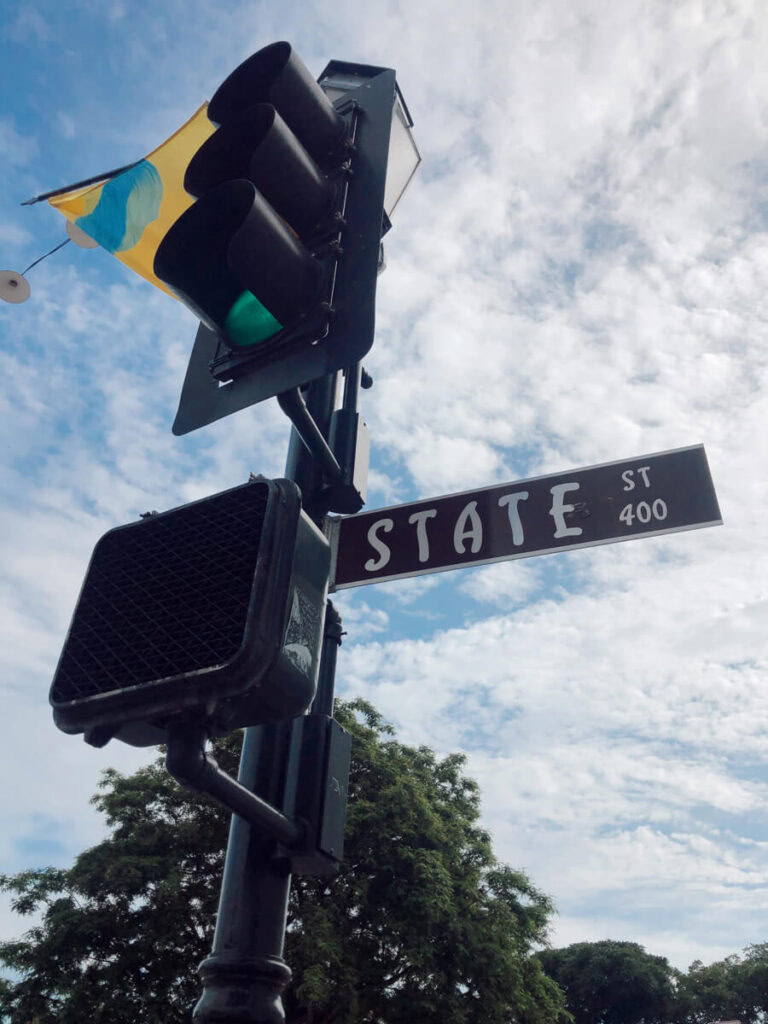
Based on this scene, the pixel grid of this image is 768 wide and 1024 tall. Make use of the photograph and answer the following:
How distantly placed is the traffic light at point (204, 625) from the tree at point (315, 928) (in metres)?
16.4

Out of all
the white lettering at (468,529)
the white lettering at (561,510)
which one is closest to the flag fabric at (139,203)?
the white lettering at (468,529)

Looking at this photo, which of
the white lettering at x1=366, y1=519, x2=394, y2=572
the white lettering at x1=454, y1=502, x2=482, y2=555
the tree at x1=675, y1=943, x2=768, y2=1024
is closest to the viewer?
the white lettering at x1=366, y1=519, x2=394, y2=572

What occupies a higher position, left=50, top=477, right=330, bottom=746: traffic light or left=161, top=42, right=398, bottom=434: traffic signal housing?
left=161, top=42, right=398, bottom=434: traffic signal housing

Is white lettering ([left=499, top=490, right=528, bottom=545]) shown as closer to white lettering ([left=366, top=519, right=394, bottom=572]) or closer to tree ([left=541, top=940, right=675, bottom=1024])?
white lettering ([left=366, top=519, right=394, bottom=572])

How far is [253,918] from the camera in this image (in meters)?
1.78

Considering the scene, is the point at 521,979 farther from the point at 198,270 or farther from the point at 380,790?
the point at 198,270

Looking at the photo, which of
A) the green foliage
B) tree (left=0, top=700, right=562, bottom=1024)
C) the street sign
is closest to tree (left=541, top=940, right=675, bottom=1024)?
the green foliage

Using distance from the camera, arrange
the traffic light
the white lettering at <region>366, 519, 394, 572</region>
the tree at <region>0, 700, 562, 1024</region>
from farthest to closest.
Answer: the tree at <region>0, 700, 562, 1024</region> → the white lettering at <region>366, 519, 394, 572</region> → the traffic light

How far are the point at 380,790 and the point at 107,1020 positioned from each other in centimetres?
745

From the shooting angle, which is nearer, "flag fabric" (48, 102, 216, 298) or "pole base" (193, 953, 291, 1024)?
"pole base" (193, 953, 291, 1024)

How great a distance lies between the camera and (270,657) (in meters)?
1.31

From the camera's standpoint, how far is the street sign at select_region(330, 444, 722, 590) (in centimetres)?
335

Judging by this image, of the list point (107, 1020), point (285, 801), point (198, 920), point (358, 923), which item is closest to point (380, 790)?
point (358, 923)

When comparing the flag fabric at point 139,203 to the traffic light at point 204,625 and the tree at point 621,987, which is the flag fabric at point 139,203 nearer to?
the traffic light at point 204,625
